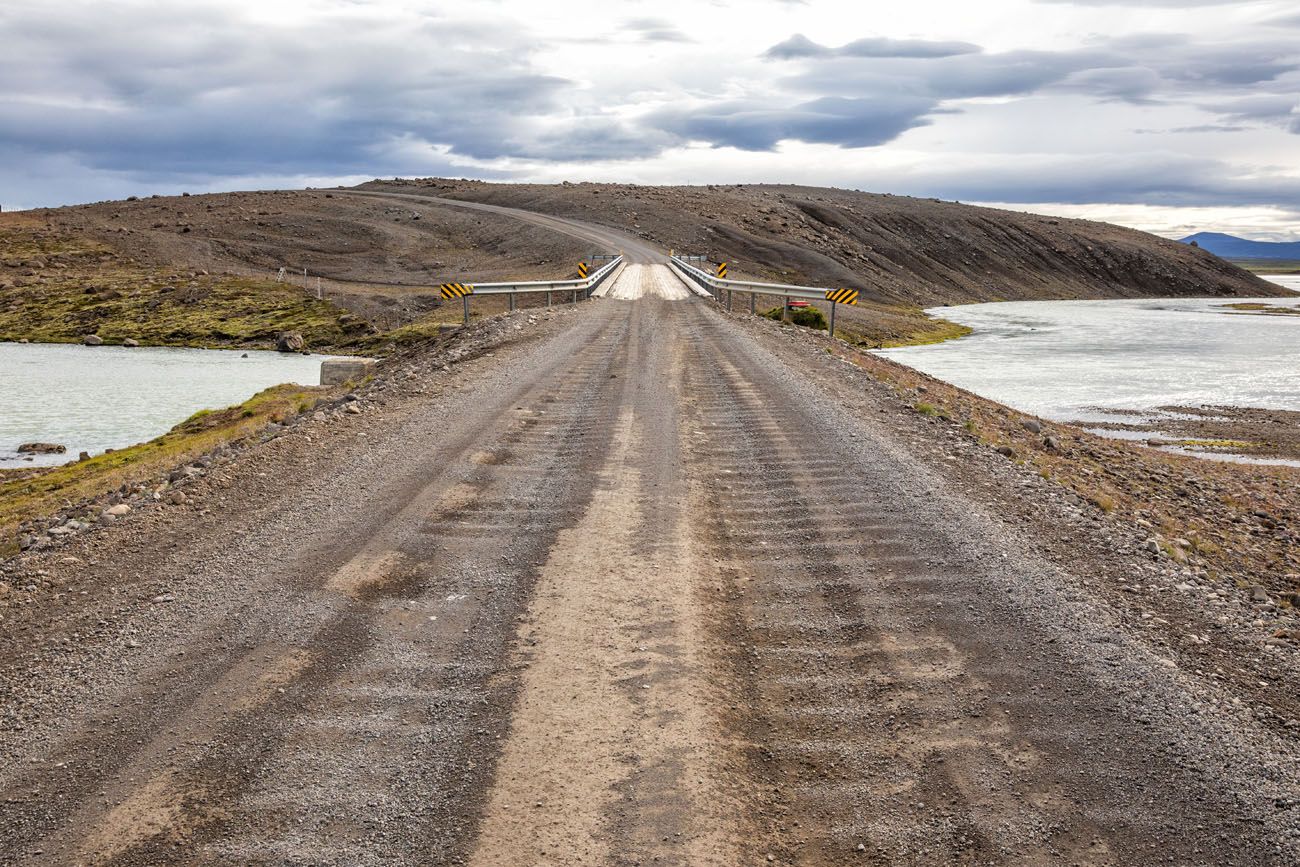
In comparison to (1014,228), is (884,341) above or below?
below

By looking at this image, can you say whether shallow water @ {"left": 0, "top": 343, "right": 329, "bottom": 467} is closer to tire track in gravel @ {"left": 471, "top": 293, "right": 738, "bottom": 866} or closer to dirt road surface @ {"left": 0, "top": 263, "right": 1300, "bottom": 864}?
dirt road surface @ {"left": 0, "top": 263, "right": 1300, "bottom": 864}

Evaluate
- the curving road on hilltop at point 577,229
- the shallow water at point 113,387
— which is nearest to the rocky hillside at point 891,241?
the curving road on hilltop at point 577,229

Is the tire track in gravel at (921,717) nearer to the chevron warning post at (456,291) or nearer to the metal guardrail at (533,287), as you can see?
the chevron warning post at (456,291)

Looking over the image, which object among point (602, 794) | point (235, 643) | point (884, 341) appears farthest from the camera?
point (884, 341)

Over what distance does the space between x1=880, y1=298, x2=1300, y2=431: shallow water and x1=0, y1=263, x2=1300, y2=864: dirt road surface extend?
23643 millimetres

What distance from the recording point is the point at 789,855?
17.0ft

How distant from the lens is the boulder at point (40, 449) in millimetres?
26234

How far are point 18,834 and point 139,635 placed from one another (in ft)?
7.95

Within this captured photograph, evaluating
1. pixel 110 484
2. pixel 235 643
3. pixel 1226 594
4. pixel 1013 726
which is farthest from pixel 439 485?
pixel 110 484

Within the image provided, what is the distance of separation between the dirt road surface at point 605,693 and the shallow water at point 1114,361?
23643mm

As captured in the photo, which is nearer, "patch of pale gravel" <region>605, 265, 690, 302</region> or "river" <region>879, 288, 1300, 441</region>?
"river" <region>879, 288, 1300, 441</region>

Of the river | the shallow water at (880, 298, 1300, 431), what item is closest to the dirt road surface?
the river

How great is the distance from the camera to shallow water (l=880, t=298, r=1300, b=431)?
34.3 m

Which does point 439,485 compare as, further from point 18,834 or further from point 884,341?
point 884,341
